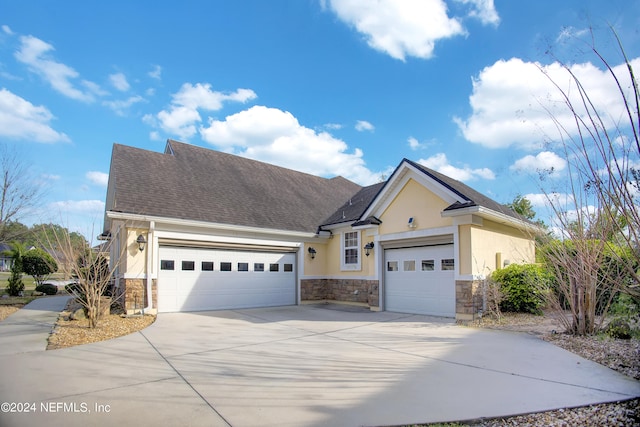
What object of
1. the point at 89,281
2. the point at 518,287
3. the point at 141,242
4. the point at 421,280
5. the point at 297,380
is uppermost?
the point at 141,242

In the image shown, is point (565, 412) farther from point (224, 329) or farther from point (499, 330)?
point (224, 329)

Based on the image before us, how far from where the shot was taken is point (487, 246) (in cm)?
1171

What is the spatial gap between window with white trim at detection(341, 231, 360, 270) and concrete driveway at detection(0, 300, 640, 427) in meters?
6.47

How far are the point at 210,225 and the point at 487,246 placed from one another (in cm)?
929

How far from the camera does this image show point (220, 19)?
11.3 metres

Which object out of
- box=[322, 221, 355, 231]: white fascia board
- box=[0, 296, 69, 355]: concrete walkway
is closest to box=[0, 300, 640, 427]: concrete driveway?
box=[0, 296, 69, 355]: concrete walkway

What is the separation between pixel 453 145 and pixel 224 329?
10.9m

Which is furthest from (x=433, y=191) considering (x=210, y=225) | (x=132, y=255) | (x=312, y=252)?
(x=132, y=255)

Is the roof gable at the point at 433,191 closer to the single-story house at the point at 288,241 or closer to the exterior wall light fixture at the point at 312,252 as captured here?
the single-story house at the point at 288,241

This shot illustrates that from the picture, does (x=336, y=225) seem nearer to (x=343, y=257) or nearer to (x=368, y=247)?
(x=343, y=257)

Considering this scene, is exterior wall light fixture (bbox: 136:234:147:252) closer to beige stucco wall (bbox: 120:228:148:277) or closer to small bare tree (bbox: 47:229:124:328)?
beige stucco wall (bbox: 120:228:148:277)

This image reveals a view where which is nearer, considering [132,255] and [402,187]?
[132,255]

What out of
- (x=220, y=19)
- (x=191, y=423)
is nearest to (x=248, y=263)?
(x=220, y=19)

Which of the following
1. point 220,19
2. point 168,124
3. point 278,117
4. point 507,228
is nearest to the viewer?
point 220,19
